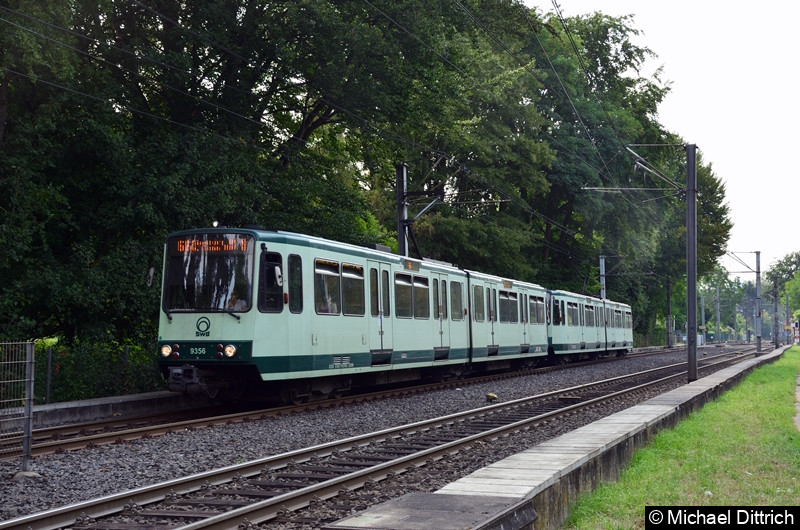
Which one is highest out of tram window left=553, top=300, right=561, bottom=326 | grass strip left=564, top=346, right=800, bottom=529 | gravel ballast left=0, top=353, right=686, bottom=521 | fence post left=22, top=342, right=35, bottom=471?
tram window left=553, top=300, right=561, bottom=326

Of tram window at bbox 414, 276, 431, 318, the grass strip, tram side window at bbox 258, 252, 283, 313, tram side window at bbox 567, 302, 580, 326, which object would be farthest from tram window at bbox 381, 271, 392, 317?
tram side window at bbox 567, 302, 580, 326

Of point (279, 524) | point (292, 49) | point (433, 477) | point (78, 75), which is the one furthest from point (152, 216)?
point (279, 524)

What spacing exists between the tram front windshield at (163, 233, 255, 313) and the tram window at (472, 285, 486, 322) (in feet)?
38.1

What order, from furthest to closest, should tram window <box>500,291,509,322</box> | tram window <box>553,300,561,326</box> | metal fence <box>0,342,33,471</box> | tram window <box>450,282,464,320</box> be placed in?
tram window <box>553,300,561,326</box> < tram window <box>500,291,509,322</box> < tram window <box>450,282,464,320</box> < metal fence <box>0,342,33,471</box>

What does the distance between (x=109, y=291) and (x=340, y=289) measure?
17.8 feet

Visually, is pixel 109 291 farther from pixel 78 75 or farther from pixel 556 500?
pixel 556 500

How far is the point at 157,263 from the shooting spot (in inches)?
873

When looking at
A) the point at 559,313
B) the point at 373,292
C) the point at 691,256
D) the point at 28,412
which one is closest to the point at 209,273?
the point at 373,292

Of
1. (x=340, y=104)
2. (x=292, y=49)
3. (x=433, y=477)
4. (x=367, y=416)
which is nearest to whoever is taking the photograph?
(x=433, y=477)

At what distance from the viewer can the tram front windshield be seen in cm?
1688

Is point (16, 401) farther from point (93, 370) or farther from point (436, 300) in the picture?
point (436, 300)

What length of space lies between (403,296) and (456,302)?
413 centimetres

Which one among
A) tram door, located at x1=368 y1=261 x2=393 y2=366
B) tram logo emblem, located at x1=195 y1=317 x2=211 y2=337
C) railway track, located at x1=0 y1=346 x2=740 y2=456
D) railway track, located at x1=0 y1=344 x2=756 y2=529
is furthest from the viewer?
tram door, located at x1=368 y1=261 x2=393 y2=366

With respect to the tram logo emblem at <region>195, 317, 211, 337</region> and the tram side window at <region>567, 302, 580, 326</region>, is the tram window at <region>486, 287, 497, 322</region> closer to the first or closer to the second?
the tram side window at <region>567, 302, 580, 326</region>
